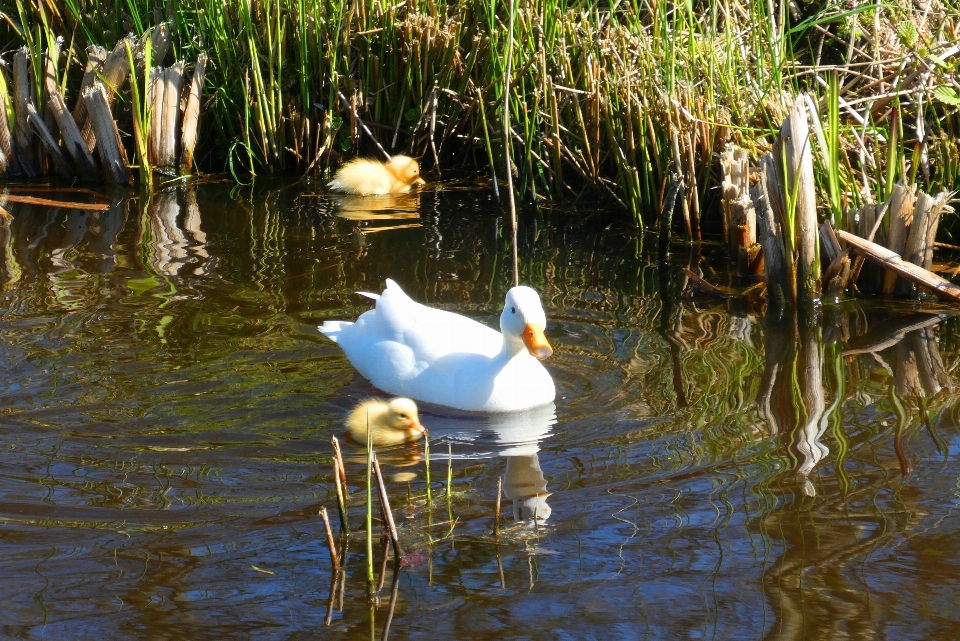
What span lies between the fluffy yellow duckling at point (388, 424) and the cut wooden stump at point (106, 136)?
4.66 meters

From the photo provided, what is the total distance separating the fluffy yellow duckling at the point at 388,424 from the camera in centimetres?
409

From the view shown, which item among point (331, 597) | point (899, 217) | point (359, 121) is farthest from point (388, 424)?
point (359, 121)

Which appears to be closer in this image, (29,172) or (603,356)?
(603,356)

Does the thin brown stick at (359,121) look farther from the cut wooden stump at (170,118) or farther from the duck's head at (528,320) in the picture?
the duck's head at (528,320)

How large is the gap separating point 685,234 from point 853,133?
1.13 meters

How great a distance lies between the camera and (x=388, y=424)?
4105mm

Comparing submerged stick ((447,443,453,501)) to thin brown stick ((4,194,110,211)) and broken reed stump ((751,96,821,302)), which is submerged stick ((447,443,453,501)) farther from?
thin brown stick ((4,194,110,211))

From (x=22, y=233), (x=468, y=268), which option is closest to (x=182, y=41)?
(x=22, y=233)

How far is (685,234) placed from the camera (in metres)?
6.75

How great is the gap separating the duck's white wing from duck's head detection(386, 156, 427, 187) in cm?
306

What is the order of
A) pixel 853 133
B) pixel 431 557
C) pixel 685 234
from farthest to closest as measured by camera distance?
1. pixel 685 234
2. pixel 853 133
3. pixel 431 557

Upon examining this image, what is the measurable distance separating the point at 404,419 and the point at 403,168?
396 centimetres

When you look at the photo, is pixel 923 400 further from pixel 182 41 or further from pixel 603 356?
pixel 182 41

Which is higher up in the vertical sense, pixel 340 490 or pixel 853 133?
pixel 853 133
